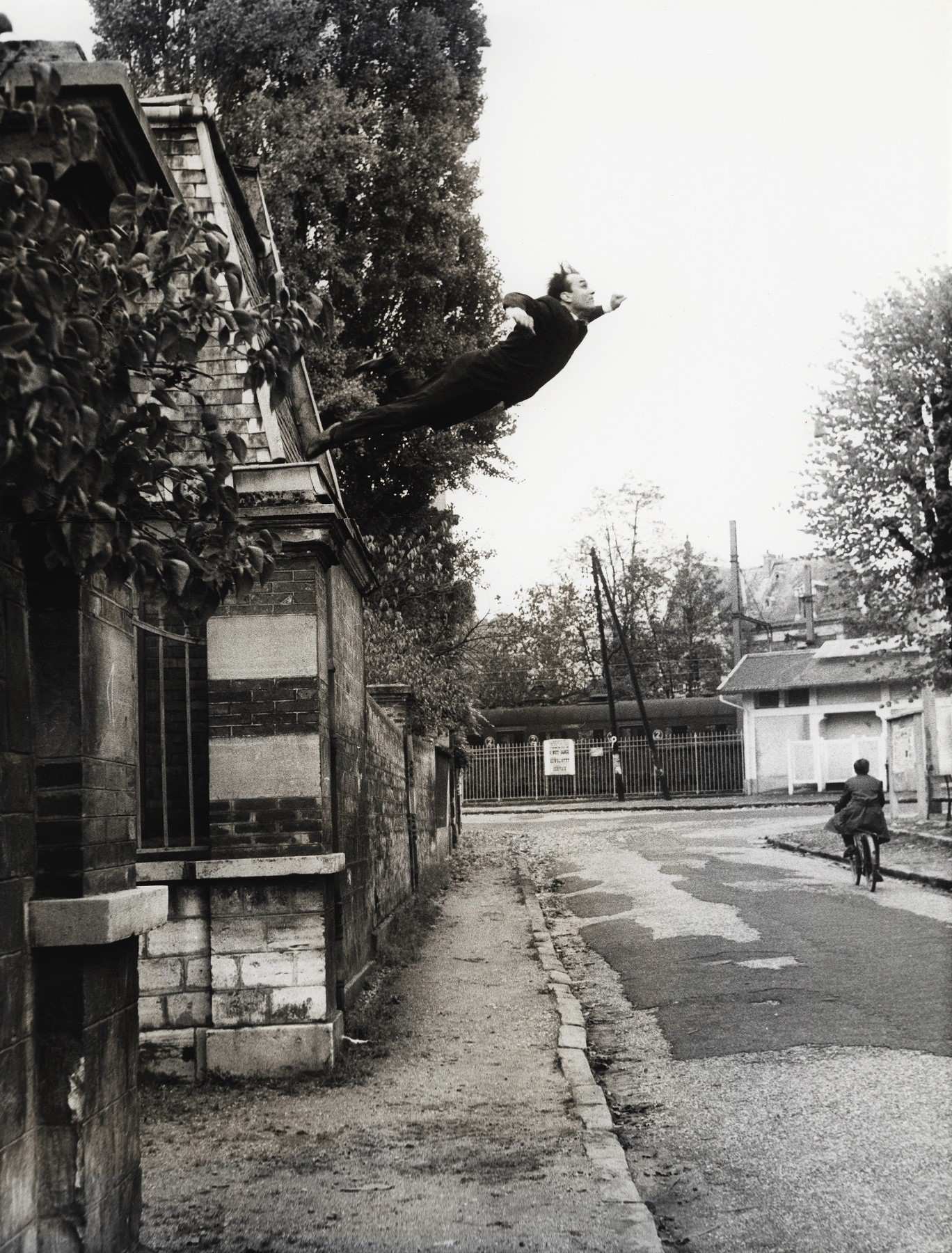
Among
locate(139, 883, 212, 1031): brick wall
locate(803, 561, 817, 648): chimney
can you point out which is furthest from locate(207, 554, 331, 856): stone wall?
locate(803, 561, 817, 648): chimney

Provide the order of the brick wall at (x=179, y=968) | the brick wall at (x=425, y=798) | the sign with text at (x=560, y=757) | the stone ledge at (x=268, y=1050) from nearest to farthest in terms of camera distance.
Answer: the stone ledge at (x=268, y=1050) → the brick wall at (x=179, y=968) → the brick wall at (x=425, y=798) → the sign with text at (x=560, y=757)

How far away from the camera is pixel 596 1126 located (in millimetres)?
6645

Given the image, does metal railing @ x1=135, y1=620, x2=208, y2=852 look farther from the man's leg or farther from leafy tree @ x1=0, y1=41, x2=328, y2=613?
leafy tree @ x1=0, y1=41, x2=328, y2=613

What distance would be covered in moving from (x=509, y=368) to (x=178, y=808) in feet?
13.4

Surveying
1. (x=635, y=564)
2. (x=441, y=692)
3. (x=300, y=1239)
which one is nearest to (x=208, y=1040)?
(x=300, y=1239)

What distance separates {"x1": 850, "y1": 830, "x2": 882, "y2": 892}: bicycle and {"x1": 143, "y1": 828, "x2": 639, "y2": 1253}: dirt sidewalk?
750 centimetres

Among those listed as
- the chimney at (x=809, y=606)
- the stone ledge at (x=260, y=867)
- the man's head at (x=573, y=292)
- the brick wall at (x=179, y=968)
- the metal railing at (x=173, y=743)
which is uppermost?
the chimney at (x=809, y=606)

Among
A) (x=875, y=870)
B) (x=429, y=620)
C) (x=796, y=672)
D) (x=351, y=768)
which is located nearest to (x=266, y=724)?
(x=351, y=768)

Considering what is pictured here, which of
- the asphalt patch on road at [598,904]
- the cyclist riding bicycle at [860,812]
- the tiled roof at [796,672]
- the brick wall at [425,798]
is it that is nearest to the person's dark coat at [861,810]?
the cyclist riding bicycle at [860,812]

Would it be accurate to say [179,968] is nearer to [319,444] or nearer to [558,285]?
[319,444]

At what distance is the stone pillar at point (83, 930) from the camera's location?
4066mm

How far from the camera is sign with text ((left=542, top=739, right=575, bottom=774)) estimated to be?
44.2 metres

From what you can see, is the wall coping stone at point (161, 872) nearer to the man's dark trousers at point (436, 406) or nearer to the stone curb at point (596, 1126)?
the stone curb at point (596, 1126)

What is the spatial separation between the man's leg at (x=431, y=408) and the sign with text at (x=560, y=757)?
127 ft
